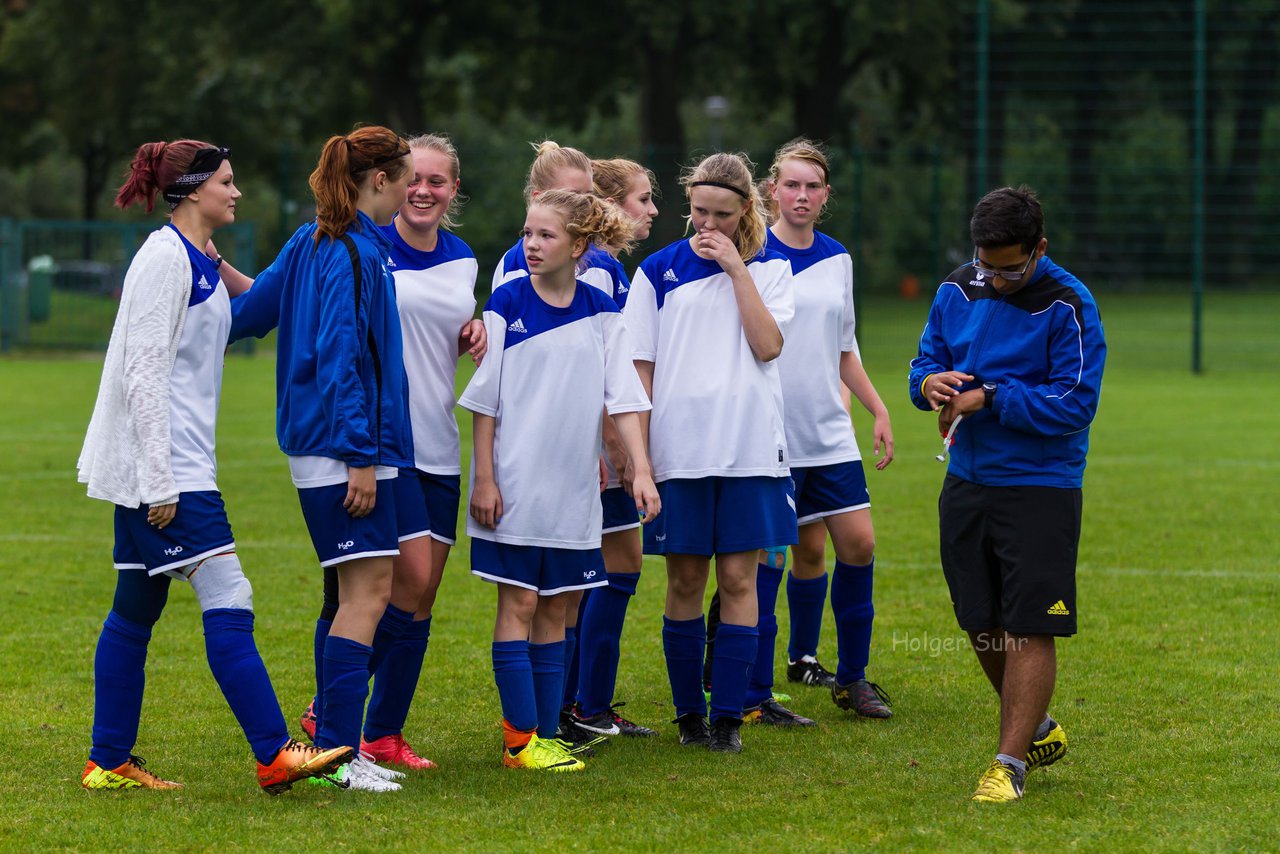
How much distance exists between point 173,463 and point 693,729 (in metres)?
2.12

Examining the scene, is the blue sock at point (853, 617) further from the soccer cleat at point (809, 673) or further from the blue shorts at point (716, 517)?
the blue shorts at point (716, 517)

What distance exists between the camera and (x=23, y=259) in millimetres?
28344

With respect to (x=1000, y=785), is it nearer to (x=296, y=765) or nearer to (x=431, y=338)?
(x=296, y=765)

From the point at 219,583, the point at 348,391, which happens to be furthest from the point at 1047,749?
the point at 219,583

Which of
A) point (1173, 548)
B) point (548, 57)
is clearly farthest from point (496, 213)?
point (1173, 548)

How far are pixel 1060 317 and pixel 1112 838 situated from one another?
1.54 metres

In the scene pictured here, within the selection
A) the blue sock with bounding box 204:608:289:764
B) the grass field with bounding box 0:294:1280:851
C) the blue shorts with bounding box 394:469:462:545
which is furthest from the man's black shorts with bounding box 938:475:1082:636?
the blue sock with bounding box 204:608:289:764

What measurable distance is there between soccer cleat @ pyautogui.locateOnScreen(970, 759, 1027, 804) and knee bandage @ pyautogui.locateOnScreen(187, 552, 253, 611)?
2.30m

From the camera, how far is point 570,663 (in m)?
6.03

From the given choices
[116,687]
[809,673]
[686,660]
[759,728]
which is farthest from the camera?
[809,673]

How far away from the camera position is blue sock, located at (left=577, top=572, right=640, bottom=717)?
6000mm

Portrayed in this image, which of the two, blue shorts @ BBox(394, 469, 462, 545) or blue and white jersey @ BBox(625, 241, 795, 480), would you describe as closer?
blue shorts @ BBox(394, 469, 462, 545)

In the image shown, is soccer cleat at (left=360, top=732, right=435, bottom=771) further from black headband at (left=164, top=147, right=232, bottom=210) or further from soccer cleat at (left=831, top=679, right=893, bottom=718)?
black headband at (left=164, top=147, right=232, bottom=210)

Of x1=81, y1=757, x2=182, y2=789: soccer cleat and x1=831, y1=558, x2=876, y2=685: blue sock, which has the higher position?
x1=831, y1=558, x2=876, y2=685: blue sock
